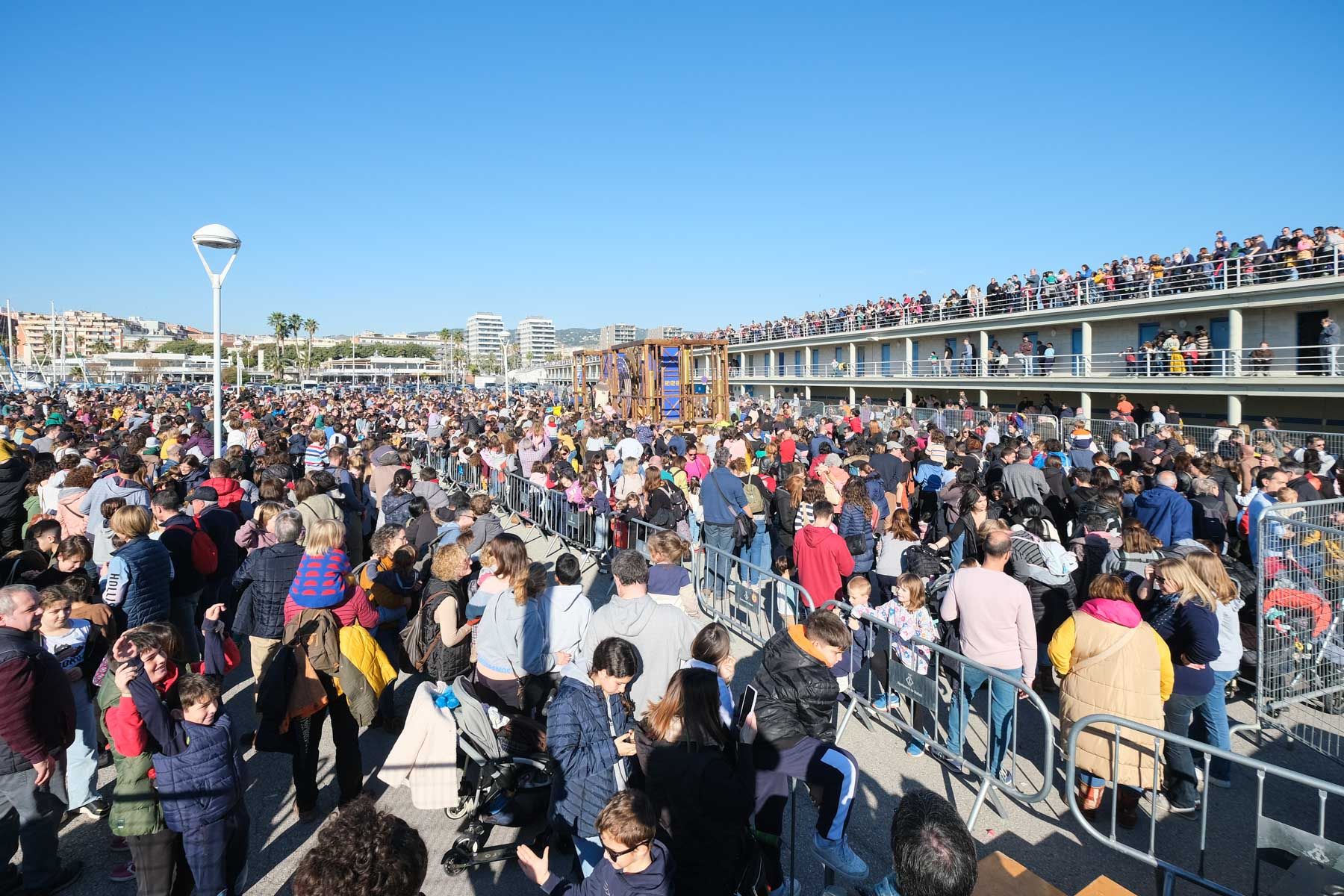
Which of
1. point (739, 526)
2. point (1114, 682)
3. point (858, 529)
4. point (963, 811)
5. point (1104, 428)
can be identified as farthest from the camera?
point (1104, 428)

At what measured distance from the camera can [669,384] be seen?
75.4 feet

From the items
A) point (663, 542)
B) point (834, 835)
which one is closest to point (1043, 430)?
point (663, 542)

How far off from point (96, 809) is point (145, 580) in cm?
149

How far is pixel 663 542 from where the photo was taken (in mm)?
5406

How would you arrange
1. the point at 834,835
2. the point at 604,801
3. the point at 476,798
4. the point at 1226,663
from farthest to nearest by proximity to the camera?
1. the point at 1226,663
2. the point at 476,798
3. the point at 834,835
4. the point at 604,801

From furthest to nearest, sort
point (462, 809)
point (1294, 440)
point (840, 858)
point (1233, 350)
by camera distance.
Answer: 1. point (1233, 350)
2. point (1294, 440)
3. point (462, 809)
4. point (840, 858)

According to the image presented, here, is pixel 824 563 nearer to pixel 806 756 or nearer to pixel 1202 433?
pixel 806 756

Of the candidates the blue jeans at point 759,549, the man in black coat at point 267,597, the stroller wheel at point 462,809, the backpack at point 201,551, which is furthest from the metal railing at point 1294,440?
the backpack at point 201,551

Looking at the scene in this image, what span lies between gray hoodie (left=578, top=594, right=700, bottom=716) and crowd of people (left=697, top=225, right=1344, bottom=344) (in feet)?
70.1

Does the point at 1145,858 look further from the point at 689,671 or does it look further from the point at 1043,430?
the point at 1043,430

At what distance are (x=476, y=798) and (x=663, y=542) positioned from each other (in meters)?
2.13

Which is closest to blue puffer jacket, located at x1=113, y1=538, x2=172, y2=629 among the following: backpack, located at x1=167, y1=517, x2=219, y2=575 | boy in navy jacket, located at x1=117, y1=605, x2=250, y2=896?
backpack, located at x1=167, y1=517, x2=219, y2=575

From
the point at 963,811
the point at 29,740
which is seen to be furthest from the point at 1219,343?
the point at 29,740

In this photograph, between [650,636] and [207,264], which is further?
[207,264]
